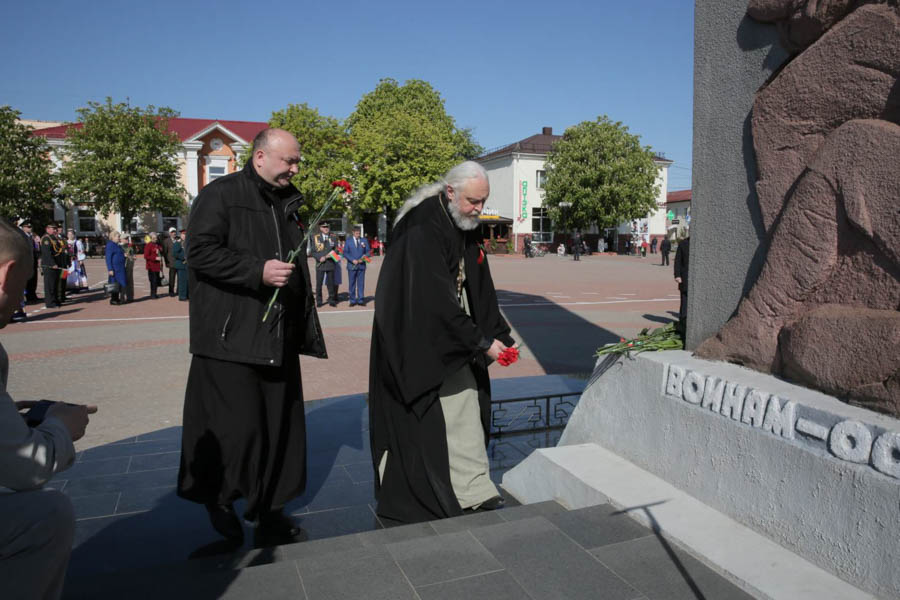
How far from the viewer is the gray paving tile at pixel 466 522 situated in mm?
3209

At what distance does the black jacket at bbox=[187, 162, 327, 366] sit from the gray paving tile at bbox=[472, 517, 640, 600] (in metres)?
1.42

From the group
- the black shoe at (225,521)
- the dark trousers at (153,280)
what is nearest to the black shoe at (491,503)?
the black shoe at (225,521)

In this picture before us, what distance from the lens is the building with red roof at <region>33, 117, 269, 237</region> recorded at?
45094 mm

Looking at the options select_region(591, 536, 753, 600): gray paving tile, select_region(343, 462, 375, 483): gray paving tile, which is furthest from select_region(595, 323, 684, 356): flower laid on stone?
select_region(343, 462, 375, 483): gray paving tile

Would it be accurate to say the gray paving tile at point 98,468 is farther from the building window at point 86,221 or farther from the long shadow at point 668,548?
the building window at point 86,221

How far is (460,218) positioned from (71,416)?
232cm

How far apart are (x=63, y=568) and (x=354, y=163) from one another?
136 ft

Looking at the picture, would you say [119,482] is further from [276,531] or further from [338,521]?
[338,521]

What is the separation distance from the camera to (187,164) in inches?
1876

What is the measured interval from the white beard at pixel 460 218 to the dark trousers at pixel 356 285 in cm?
1159

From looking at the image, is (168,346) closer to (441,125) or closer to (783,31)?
(783,31)

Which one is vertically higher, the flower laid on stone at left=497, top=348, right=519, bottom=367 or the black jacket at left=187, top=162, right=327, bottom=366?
the black jacket at left=187, top=162, right=327, bottom=366

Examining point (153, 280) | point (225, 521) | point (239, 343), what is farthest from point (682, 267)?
point (153, 280)

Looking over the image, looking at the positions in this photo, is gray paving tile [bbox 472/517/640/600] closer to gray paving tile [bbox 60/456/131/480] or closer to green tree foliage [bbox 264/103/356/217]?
gray paving tile [bbox 60/456/131/480]
